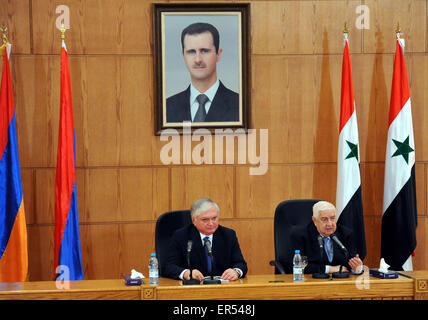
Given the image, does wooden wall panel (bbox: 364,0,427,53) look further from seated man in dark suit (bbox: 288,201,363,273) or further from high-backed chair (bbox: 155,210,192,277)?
high-backed chair (bbox: 155,210,192,277)

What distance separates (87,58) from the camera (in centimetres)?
550

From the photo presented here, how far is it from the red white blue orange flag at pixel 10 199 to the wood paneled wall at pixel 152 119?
335mm

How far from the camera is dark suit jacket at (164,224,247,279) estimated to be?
4184 millimetres

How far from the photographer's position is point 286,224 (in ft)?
14.8

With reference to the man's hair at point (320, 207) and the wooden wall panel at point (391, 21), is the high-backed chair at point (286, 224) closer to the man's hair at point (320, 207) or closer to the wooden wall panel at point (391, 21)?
the man's hair at point (320, 207)

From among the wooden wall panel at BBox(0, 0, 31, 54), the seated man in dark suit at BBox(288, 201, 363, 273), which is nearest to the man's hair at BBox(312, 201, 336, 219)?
the seated man in dark suit at BBox(288, 201, 363, 273)

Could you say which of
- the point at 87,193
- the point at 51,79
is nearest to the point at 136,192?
the point at 87,193

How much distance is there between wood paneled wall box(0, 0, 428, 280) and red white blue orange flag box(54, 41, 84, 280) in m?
0.32

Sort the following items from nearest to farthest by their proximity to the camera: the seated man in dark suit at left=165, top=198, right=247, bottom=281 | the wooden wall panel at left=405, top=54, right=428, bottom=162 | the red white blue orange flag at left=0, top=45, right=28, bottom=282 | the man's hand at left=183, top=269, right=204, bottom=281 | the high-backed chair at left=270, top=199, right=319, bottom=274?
1. the man's hand at left=183, top=269, right=204, bottom=281
2. the seated man in dark suit at left=165, top=198, right=247, bottom=281
3. the high-backed chair at left=270, top=199, right=319, bottom=274
4. the red white blue orange flag at left=0, top=45, right=28, bottom=282
5. the wooden wall panel at left=405, top=54, right=428, bottom=162

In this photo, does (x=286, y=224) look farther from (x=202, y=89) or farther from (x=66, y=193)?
(x=66, y=193)

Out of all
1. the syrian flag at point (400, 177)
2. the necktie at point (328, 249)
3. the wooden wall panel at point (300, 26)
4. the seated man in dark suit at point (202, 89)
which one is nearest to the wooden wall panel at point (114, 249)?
the seated man in dark suit at point (202, 89)

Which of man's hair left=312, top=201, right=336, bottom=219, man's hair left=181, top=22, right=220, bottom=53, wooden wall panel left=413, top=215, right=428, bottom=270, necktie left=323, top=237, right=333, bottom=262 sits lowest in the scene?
wooden wall panel left=413, top=215, right=428, bottom=270

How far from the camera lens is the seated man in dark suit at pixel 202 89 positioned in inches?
218

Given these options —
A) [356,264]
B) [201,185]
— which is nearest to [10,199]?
[201,185]
